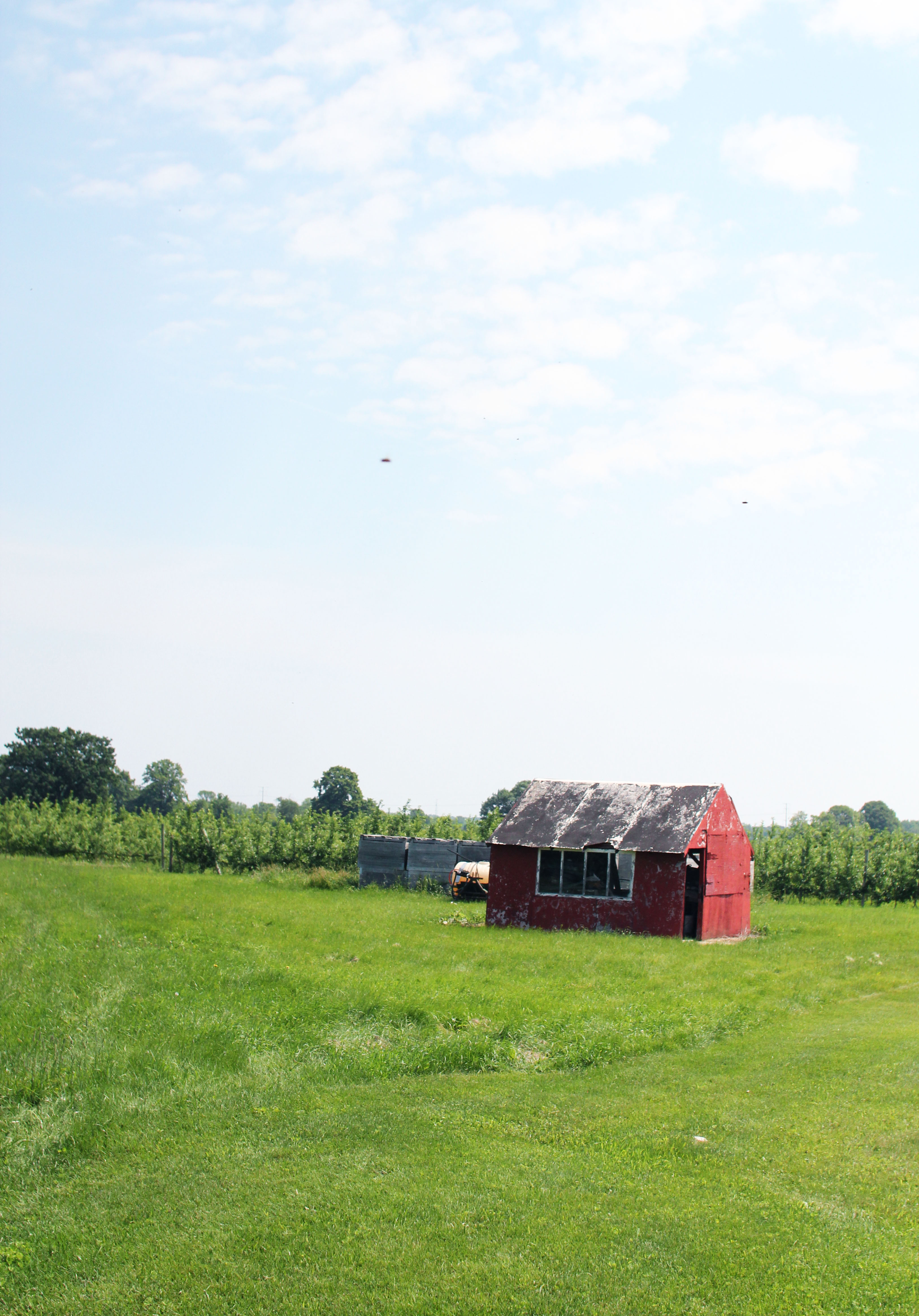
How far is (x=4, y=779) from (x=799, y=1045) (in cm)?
9734

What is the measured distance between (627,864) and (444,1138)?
1956 cm

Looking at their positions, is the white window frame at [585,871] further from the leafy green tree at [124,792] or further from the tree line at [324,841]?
the leafy green tree at [124,792]

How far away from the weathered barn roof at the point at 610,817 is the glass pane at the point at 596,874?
0.53 m

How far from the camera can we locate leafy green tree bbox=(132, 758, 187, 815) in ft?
441

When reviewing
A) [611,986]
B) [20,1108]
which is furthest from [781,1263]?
[611,986]

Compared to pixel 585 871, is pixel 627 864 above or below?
above

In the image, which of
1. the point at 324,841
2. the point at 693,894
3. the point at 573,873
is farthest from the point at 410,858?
the point at 693,894

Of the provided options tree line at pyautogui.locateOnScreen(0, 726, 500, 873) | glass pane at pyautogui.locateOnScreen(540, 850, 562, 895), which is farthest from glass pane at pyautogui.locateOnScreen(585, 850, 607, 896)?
tree line at pyautogui.locateOnScreen(0, 726, 500, 873)

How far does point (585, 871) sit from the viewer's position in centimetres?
2891

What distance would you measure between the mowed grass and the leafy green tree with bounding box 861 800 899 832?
14717cm

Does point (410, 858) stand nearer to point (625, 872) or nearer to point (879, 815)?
point (625, 872)

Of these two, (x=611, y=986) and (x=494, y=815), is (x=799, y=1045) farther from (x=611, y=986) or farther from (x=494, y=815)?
(x=494, y=815)

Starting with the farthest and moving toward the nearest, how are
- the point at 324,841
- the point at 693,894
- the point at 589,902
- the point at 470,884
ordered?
1. the point at 324,841
2. the point at 470,884
3. the point at 693,894
4. the point at 589,902

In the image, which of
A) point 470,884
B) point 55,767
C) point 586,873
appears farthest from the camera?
point 55,767
